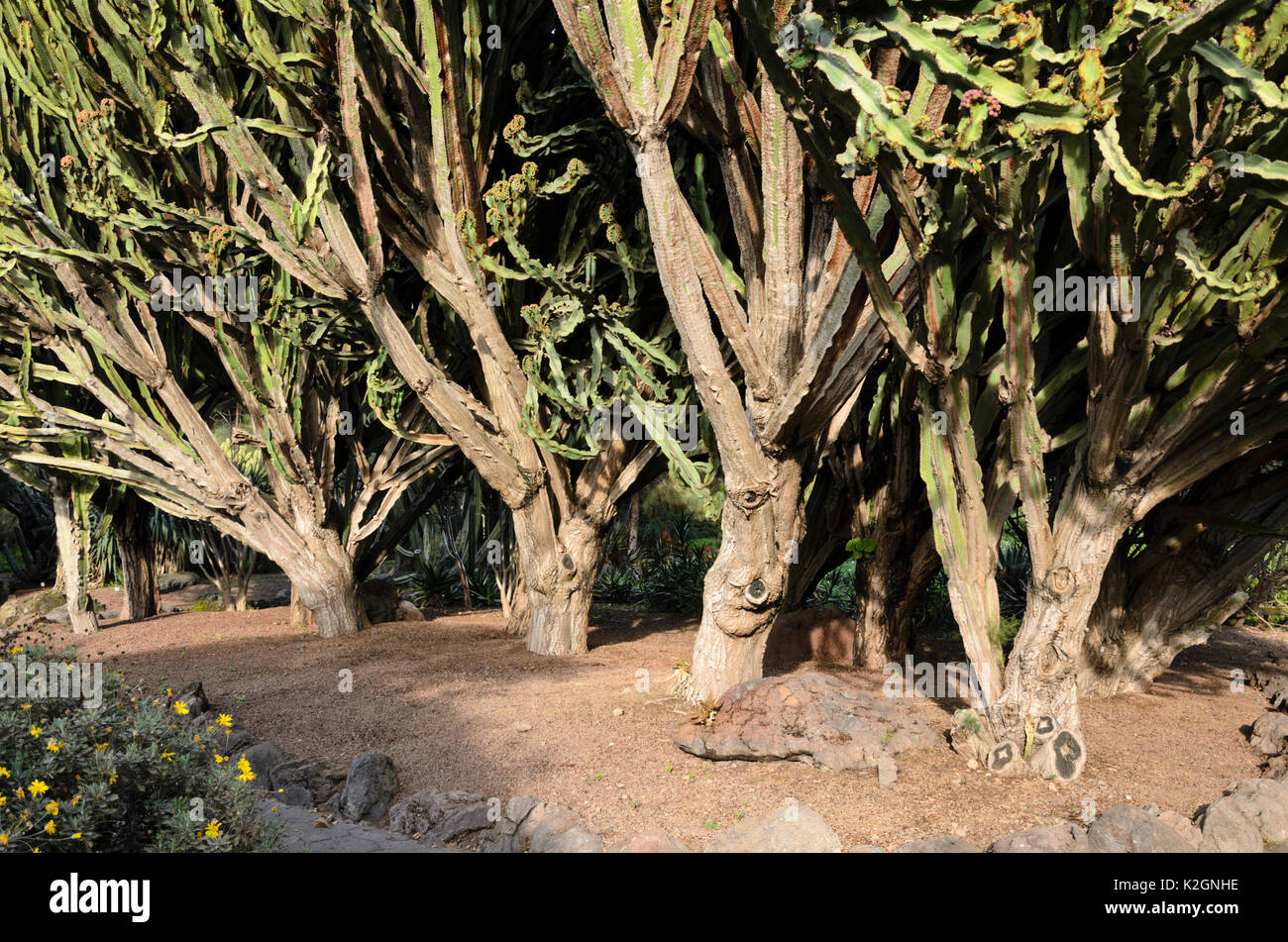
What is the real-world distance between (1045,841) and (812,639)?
11.8 feet

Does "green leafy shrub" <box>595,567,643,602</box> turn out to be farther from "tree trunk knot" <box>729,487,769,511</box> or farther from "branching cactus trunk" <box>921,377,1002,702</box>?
"branching cactus trunk" <box>921,377,1002,702</box>

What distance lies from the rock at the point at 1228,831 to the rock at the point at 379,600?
7.58 meters

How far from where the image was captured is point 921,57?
315 cm

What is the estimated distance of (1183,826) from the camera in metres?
4.11

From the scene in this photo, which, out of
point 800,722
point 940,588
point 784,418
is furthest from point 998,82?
point 940,588

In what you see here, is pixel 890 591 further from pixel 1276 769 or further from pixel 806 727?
pixel 1276 769

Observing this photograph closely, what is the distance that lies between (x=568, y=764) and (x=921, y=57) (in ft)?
12.0

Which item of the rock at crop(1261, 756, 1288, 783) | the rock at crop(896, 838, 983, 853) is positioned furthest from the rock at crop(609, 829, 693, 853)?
the rock at crop(1261, 756, 1288, 783)

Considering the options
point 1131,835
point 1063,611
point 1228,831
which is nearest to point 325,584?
point 1063,611

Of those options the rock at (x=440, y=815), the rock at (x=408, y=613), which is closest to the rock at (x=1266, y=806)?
the rock at (x=440, y=815)

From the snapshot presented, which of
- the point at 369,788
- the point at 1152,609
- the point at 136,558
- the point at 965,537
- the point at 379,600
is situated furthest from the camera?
the point at 136,558

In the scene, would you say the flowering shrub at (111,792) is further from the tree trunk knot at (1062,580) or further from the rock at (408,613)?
the rock at (408,613)

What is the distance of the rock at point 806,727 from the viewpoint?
16.1 feet

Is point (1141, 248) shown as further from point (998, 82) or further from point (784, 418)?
point (784, 418)
